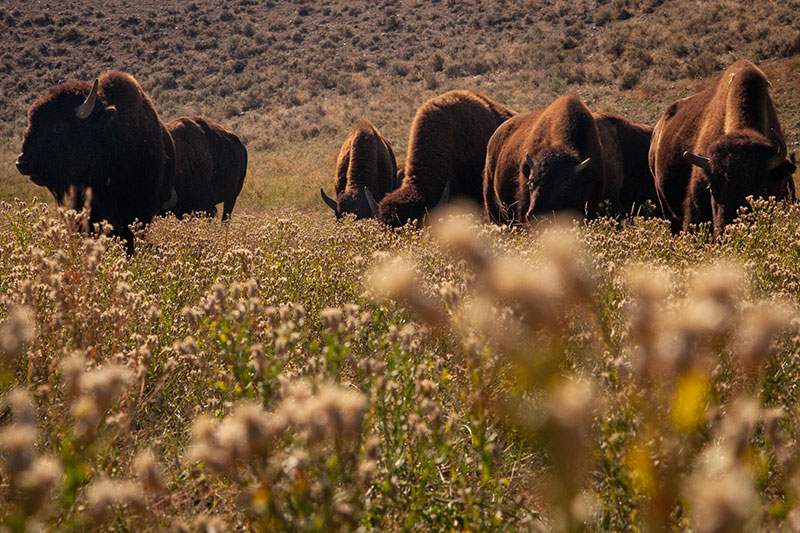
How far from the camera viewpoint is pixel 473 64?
38.3m

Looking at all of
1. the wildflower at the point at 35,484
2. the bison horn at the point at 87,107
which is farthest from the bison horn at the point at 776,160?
the bison horn at the point at 87,107

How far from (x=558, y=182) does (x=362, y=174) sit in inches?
194

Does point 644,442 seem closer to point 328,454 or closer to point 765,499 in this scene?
point 765,499

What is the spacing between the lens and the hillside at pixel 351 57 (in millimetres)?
25922

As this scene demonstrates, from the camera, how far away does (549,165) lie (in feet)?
23.7

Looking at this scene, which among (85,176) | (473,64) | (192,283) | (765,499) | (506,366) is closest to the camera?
(765,499)

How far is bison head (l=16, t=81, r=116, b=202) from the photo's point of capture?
7145mm

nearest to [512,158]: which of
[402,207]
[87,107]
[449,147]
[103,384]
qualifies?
[402,207]

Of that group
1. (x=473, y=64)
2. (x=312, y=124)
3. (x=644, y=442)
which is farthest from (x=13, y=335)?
(x=473, y=64)

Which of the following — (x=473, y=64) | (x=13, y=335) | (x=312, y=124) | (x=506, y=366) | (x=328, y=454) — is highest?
(x=13, y=335)

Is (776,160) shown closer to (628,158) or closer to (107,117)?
(628,158)

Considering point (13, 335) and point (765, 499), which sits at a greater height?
point (13, 335)

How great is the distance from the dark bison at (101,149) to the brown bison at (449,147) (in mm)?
3780

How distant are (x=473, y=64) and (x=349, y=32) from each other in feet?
43.8
